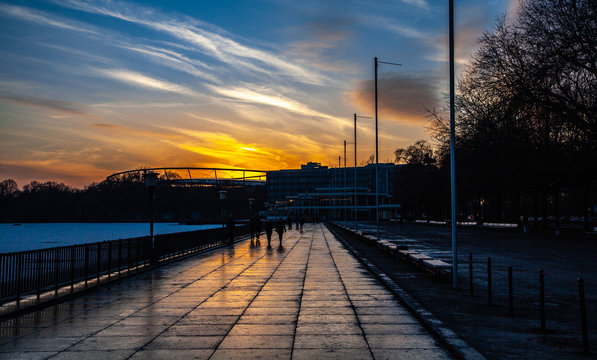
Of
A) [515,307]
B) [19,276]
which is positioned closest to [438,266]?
[515,307]

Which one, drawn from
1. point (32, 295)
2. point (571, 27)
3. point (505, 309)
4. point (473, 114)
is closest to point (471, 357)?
point (505, 309)

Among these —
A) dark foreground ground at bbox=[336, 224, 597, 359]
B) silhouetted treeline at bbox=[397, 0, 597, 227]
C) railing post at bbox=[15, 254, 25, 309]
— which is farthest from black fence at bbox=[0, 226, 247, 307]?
silhouetted treeline at bbox=[397, 0, 597, 227]

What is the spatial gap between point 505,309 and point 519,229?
4440 cm

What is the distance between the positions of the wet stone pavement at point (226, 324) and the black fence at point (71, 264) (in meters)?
1.07

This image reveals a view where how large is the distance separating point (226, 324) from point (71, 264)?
7.32m

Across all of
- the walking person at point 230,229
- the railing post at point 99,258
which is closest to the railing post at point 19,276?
the railing post at point 99,258

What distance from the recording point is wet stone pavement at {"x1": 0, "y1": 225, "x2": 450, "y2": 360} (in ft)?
26.6

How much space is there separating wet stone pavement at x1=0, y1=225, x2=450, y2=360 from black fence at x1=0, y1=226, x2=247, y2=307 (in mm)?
1067

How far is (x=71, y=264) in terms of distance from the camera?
50.6ft

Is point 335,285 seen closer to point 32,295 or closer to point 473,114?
point 32,295

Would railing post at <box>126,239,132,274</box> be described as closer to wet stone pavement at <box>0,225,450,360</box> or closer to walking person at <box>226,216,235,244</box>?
wet stone pavement at <box>0,225,450,360</box>

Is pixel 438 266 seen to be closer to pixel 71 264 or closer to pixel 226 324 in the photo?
pixel 226 324

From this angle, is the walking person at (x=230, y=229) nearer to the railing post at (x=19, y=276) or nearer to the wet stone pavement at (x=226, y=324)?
the wet stone pavement at (x=226, y=324)

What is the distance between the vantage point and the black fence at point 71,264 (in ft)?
41.5
